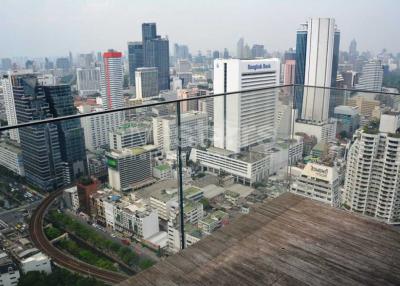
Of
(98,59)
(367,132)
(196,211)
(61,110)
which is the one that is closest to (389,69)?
(61,110)

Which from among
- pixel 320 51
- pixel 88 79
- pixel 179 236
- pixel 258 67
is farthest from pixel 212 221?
pixel 88 79

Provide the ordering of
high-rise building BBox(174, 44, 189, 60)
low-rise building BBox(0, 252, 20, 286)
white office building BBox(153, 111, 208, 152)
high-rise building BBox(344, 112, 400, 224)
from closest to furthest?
low-rise building BBox(0, 252, 20, 286), white office building BBox(153, 111, 208, 152), high-rise building BBox(344, 112, 400, 224), high-rise building BBox(174, 44, 189, 60)

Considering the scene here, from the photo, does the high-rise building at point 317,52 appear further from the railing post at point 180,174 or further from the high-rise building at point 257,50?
the railing post at point 180,174

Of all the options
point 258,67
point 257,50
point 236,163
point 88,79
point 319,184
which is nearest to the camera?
A: point 236,163

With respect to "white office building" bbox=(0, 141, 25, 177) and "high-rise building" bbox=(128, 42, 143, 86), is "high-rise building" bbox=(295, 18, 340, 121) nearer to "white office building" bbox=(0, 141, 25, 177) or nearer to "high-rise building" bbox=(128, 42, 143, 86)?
"white office building" bbox=(0, 141, 25, 177)

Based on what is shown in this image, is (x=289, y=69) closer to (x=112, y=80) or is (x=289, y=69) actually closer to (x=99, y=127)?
(x=112, y=80)

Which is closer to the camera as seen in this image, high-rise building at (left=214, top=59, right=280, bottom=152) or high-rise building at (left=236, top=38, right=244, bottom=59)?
high-rise building at (left=214, top=59, right=280, bottom=152)

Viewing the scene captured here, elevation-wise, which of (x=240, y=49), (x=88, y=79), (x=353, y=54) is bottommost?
(x=88, y=79)

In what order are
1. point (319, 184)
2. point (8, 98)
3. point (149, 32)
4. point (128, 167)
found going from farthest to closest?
1. point (149, 32)
2. point (8, 98)
3. point (319, 184)
4. point (128, 167)

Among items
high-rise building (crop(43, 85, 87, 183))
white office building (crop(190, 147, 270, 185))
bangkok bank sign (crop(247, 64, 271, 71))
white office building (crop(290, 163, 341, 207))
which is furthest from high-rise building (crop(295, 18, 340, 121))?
high-rise building (crop(43, 85, 87, 183))
